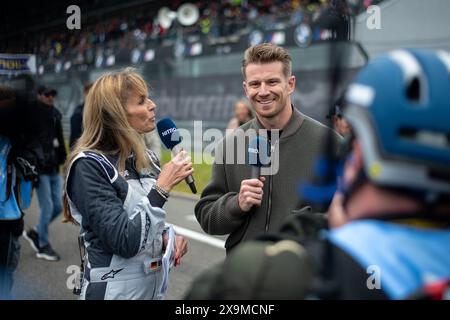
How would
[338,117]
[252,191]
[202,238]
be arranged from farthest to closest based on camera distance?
[202,238] → [338,117] → [252,191]

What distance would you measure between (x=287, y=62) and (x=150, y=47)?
1440cm

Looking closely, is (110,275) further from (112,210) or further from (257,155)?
(257,155)

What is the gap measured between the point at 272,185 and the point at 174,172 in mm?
465

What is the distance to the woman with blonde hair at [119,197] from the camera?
6.45ft

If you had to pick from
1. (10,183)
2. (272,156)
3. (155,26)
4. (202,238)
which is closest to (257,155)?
(272,156)

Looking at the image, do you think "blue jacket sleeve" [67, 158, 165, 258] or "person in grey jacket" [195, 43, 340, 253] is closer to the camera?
"blue jacket sleeve" [67, 158, 165, 258]

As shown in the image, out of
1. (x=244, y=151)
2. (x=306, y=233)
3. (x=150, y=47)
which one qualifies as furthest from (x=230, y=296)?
(x=150, y=47)

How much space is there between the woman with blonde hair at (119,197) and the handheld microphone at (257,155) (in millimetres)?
278

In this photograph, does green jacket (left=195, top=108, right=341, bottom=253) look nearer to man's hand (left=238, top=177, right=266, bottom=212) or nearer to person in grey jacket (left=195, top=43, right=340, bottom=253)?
person in grey jacket (left=195, top=43, right=340, bottom=253)

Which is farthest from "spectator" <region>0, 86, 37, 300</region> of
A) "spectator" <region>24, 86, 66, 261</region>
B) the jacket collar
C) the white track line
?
the white track line

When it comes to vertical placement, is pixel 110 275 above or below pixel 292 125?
below

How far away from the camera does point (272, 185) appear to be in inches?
89.7

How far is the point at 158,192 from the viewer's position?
2035mm

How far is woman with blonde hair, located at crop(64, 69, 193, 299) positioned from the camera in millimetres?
1965
